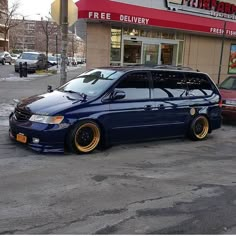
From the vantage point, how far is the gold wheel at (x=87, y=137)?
6.97 metres

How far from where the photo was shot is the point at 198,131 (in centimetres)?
892

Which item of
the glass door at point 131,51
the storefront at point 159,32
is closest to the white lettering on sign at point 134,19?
the storefront at point 159,32

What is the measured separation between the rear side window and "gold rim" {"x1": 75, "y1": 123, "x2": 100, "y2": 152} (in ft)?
8.77

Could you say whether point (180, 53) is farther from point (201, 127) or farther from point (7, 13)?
point (7, 13)

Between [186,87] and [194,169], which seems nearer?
[194,169]

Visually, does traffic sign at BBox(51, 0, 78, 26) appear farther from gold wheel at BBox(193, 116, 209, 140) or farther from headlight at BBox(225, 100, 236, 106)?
headlight at BBox(225, 100, 236, 106)

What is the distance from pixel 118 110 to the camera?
291 inches

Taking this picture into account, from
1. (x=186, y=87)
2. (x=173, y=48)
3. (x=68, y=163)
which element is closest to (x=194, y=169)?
(x=68, y=163)

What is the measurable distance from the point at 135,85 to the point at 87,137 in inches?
62.2

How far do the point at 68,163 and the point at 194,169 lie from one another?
2153 millimetres

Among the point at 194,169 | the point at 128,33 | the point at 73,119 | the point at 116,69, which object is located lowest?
the point at 194,169

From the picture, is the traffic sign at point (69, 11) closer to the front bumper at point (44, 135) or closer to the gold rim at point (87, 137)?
the gold rim at point (87, 137)

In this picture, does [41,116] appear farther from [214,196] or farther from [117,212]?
[214,196]

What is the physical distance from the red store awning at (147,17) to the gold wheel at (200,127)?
6718 millimetres
